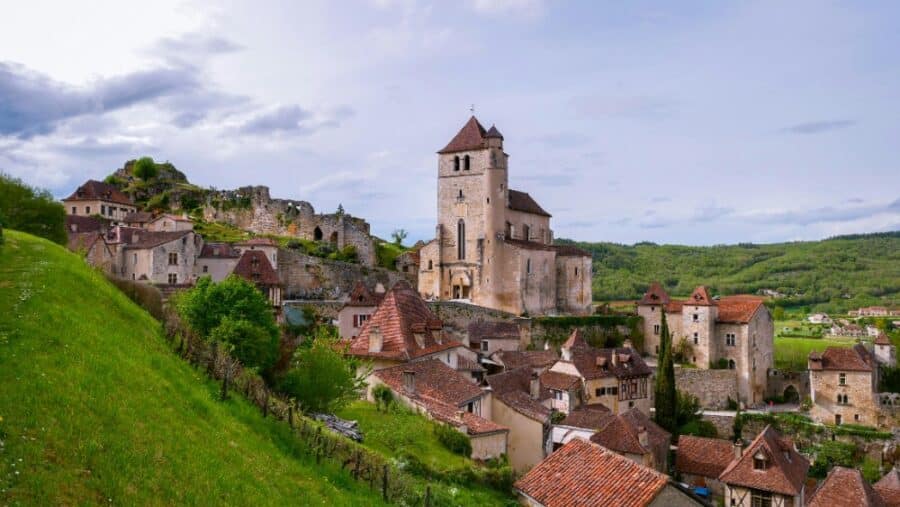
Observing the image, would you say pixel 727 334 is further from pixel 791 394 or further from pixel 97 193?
pixel 97 193

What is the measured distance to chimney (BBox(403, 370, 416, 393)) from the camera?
30261 mm

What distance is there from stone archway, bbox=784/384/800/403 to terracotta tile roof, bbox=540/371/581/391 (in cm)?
2673

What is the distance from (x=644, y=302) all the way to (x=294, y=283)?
3169cm

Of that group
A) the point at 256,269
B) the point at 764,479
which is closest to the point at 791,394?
the point at 764,479

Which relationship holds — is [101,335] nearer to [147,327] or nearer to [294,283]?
[147,327]

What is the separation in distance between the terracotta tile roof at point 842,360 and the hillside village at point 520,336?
167 millimetres

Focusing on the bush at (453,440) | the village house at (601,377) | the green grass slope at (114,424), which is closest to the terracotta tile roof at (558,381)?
the village house at (601,377)

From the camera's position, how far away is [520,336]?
59.7 meters

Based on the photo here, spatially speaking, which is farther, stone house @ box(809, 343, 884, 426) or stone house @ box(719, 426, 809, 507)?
stone house @ box(809, 343, 884, 426)

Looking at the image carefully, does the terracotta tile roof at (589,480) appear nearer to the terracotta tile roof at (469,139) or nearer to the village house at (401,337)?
the village house at (401,337)

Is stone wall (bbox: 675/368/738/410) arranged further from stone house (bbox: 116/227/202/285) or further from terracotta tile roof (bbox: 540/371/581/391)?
stone house (bbox: 116/227/202/285)

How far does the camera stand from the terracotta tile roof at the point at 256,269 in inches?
1917

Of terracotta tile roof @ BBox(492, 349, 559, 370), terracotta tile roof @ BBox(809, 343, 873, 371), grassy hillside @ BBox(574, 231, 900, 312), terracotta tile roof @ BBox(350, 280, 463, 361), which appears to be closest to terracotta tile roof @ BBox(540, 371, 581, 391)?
terracotta tile roof @ BBox(492, 349, 559, 370)

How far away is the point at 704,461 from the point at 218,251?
4030cm
